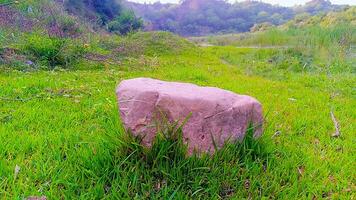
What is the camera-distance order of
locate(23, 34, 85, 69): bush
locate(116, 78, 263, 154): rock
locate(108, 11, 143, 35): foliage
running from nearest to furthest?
locate(116, 78, 263, 154): rock
locate(23, 34, 85, 69): bush
locate(108, 11, 143, 35): foliage

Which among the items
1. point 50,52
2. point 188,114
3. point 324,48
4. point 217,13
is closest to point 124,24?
point 324,48

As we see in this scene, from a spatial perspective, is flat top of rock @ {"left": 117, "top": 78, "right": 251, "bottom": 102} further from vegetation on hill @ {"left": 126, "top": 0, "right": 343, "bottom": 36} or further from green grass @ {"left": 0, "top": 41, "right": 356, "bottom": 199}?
vegetation on hill @ {"left": 126, "top": 0, "right": 343, "bottom": 36}

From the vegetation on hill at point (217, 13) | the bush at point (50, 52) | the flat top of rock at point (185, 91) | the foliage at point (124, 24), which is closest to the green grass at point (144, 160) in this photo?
the flat top of rock at point (185, 91)

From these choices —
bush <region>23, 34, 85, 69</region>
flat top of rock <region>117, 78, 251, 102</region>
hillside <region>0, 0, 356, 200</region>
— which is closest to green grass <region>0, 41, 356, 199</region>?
hillside <region>0, 0, 356, 200</region>

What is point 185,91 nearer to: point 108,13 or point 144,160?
point 144,160

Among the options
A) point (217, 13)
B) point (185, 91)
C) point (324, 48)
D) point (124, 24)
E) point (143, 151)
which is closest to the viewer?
point (143, 151)

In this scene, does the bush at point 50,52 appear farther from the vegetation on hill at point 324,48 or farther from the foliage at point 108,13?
the foliage at point 108,13

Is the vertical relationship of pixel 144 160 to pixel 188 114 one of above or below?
below

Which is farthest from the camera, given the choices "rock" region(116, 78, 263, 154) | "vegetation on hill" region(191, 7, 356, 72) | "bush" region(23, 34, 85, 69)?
"vegetation on hill" region(191, 7, 356, 72)

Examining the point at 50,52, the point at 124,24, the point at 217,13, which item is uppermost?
the point at 50,52

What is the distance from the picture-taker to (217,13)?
84.6 m

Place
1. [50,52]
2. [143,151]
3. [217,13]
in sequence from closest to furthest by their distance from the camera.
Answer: [143,151] < [50,52] < [217,13]

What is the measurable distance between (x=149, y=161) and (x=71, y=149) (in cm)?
71

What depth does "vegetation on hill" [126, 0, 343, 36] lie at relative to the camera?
73625 mm
